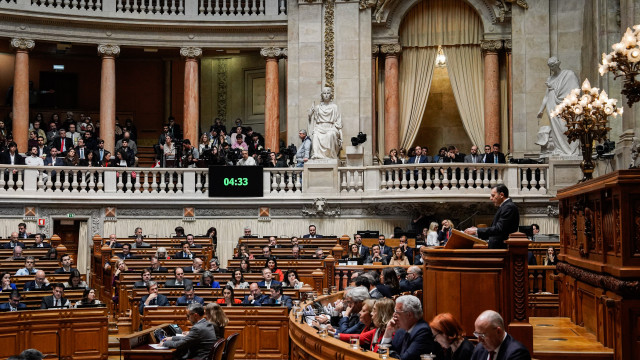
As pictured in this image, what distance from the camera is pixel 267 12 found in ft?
74.6

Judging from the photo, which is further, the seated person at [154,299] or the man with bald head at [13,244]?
the man with bald head at [13,244]

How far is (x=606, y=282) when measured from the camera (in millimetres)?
6887

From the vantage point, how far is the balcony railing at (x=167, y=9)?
2188cm

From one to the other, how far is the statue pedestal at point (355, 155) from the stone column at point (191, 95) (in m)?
4.39

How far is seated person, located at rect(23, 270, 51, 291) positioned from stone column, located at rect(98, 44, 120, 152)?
28.1ft

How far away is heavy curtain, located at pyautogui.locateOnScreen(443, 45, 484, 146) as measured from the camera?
73.8 feet

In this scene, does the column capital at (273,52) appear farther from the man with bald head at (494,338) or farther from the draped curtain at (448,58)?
the man with bald head at (494,338)

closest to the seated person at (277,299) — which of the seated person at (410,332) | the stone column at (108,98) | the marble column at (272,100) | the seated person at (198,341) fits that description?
the seated person at (198,341)

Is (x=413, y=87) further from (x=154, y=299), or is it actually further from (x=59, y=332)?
(x=59, y=332)

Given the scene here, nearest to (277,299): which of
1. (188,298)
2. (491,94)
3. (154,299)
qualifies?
(188,298)

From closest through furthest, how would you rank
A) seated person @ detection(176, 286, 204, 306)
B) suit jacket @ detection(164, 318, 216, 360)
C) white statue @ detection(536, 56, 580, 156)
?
1. suit jacket @ detection(164, 318, 216, 360)
2. seated person @ detection(176, 286, 204, 306)
3. white statue @ detection(536, 56, 580, 156)

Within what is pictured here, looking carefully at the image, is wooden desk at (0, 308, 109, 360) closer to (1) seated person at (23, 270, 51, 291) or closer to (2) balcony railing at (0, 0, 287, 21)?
(1) seated person at (23, 270, 51, 291)

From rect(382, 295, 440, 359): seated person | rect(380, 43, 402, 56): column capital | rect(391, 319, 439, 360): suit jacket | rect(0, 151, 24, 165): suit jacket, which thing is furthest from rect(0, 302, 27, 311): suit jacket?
rect(380, 43, 402, 56): column capital

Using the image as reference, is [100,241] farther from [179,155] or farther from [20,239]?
[179,155]
